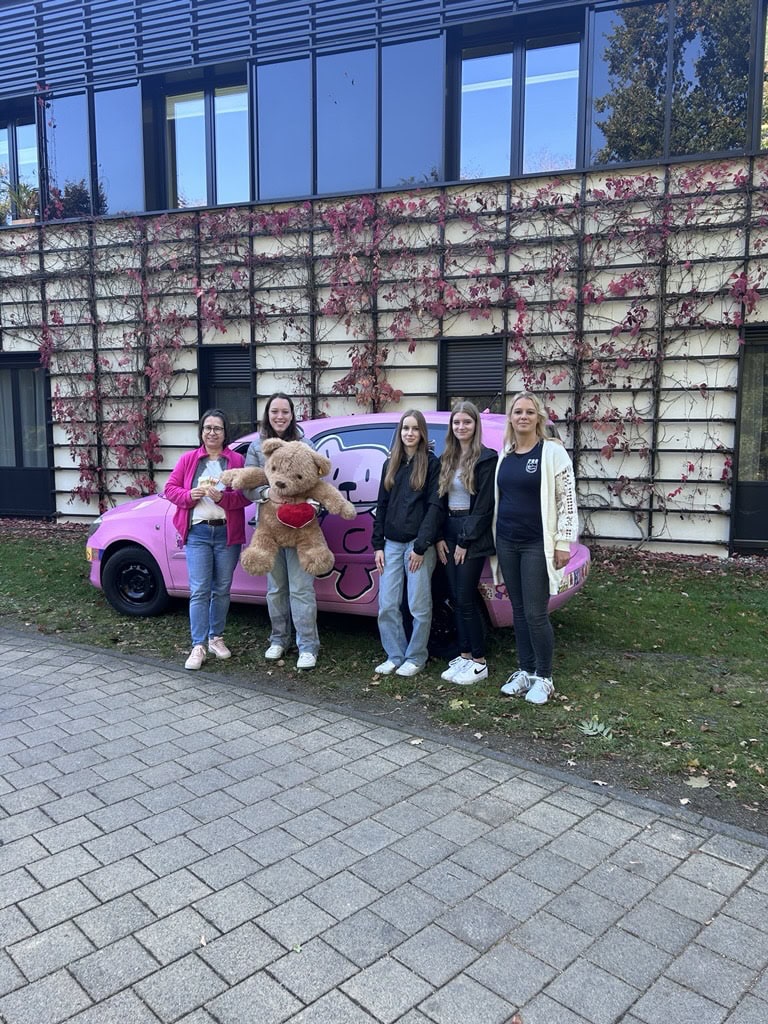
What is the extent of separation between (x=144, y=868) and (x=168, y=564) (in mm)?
3597

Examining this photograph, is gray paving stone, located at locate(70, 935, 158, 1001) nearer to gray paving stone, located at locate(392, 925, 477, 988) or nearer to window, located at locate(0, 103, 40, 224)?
gray paving stone, located at locate(392, 925, 477, 988)

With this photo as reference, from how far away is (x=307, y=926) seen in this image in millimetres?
2777

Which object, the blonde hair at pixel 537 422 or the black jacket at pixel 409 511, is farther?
the black jacket at pixel 409 511

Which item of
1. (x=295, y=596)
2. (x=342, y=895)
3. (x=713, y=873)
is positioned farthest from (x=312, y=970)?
(x=295, y=596)

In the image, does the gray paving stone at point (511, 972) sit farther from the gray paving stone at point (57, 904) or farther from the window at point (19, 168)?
Answer: the window at point (19, 168)

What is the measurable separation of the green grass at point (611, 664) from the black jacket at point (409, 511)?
3.25 ft

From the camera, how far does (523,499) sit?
478 centimetres

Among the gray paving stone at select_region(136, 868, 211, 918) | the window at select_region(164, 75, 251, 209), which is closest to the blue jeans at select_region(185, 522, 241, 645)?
the gray paving stone at select_region(136, 868, 211, 918)

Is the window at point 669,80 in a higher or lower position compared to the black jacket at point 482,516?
higher

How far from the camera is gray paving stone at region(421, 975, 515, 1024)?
2.36 m

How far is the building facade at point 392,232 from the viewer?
8984 millimetres

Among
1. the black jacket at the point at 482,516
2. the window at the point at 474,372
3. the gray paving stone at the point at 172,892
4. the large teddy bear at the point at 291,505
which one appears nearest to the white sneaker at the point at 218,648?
the large teddy bear at the point at 291,505

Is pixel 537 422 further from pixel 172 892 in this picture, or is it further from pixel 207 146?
pixel 207 146

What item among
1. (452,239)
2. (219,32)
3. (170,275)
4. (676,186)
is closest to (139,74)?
(219,32)
